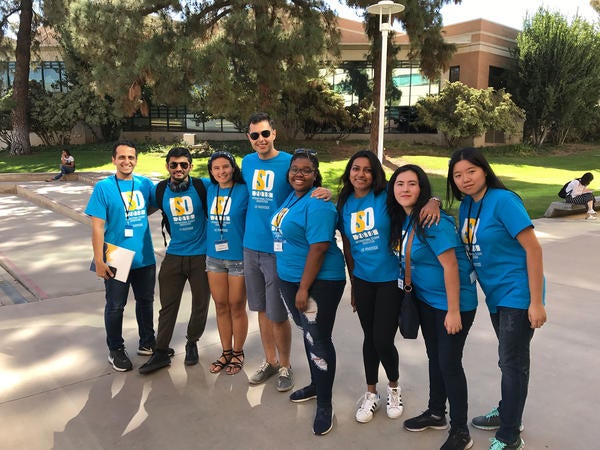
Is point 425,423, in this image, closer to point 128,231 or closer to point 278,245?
point 278,245

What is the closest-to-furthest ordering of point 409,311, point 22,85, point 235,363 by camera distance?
1. point 409,311
2. point 235,363
3. point 22,85

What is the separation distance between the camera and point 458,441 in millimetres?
2674

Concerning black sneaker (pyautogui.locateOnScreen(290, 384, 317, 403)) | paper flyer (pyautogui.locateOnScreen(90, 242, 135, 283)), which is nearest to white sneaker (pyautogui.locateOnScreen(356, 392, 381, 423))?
black sneaker (pyautogui.locateOnScreen(290, 384, 317, 403))

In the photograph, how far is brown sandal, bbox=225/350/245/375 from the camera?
3.63 meters

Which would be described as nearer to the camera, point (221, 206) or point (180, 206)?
point (221, 206)

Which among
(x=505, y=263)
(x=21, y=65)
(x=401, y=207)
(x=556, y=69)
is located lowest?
(x=505, y=263)

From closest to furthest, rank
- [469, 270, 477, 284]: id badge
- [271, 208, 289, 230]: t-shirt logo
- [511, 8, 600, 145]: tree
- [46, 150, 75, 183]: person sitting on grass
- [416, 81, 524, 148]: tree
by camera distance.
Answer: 1. [469, 270, 477, 284]: id badge
2. [271, 208, 289, 230]: t-shirt logo
3. [46, 150, 75, 183]: person sitting on grass
4. [416, 81, 524, 148]: tree
5. [511, 8, 600, 145]: tree

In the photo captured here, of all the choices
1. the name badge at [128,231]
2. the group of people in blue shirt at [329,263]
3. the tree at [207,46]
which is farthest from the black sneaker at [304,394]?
the tree at [207,46]

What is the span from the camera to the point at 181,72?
15.5 meters

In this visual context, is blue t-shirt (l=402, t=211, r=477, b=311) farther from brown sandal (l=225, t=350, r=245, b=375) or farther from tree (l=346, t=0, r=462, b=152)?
tree (l=346, t=0, r=462, b=152)

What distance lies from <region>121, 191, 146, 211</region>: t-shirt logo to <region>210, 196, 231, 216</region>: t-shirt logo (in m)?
0.59

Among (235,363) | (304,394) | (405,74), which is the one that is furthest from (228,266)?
(405,74)

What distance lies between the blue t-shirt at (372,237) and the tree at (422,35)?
14648 millimetres

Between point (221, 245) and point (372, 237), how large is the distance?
3.83 feet
